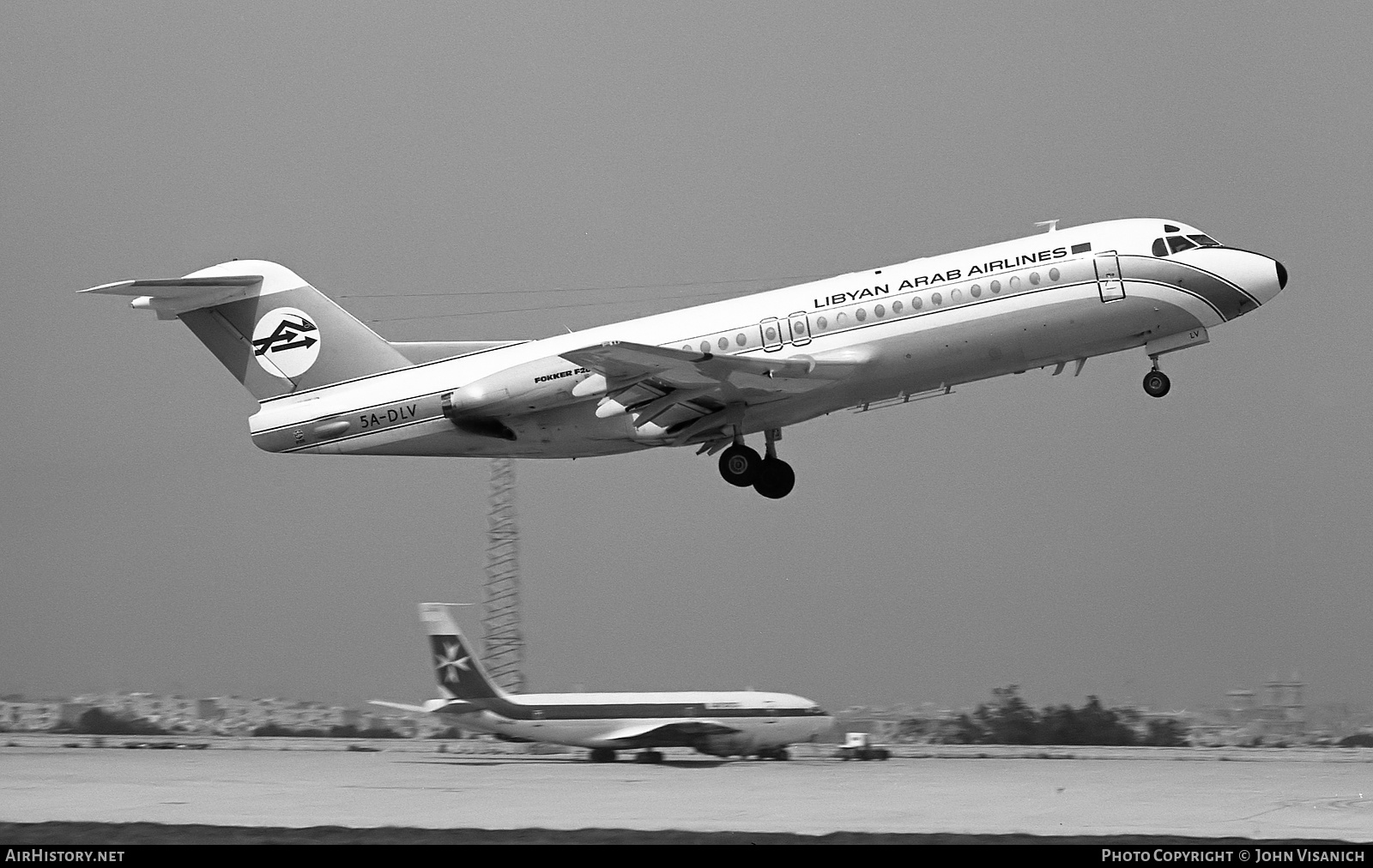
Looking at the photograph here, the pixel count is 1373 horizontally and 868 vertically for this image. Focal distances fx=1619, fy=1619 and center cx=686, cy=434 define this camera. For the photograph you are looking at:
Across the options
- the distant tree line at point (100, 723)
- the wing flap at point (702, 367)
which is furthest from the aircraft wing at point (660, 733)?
the distant tree line at point (100, 723)

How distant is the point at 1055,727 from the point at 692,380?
2217cm

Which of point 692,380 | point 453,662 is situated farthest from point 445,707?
point 692,380

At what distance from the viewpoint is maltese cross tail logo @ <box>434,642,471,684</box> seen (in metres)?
35.7

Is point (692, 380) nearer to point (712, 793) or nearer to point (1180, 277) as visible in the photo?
point (1180, 277)

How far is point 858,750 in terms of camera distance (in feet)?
116

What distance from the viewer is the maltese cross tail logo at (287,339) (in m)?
27.2

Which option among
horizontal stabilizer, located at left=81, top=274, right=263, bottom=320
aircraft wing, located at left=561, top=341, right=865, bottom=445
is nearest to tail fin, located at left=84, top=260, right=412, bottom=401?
horizontal stabilizer, located at left=81, top=274, right=263, bottom=320

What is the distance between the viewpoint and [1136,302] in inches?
920

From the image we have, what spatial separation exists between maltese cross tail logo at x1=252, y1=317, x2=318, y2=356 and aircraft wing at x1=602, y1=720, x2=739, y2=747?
1117 centimetres

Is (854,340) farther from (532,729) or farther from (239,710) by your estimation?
(239,710)

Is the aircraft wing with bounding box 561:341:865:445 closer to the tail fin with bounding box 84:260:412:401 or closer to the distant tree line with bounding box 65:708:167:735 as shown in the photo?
the tail fin with bounding box 84:260:412:401

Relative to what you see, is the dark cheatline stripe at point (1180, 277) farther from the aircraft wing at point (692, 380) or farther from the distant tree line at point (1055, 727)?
the distant tree line at point (1055, 727)

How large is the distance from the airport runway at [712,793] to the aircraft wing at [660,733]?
525mm
